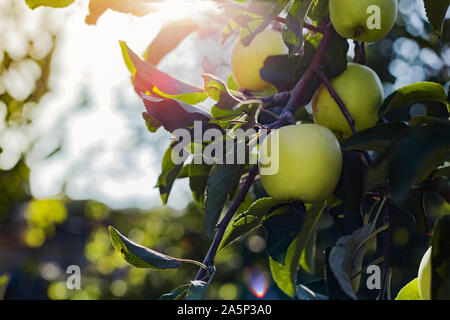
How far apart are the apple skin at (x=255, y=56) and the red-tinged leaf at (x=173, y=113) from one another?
25cm

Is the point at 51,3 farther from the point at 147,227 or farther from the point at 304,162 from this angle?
the point at 147,227

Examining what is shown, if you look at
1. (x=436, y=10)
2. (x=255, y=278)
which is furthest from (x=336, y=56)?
(x=255, y=278)

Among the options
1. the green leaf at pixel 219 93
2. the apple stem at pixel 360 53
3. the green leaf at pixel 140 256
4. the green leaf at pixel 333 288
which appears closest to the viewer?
the green leaf at pixel 333 288

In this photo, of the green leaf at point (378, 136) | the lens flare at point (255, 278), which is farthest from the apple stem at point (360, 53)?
the lens flare at point (255, 278)

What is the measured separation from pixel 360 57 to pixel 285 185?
0.33 meters

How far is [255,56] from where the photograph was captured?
860 mm

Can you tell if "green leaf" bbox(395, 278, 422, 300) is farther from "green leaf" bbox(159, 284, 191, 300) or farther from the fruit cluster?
"green leaf" bbox(159, 284, 191, 300)

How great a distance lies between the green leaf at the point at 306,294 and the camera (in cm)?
61

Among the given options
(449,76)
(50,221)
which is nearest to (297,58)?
(449,76)

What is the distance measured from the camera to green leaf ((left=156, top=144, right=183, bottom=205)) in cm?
82
